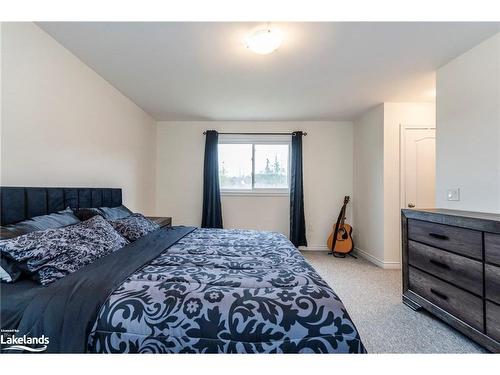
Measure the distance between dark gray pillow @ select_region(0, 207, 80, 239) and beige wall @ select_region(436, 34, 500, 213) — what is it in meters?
3.27

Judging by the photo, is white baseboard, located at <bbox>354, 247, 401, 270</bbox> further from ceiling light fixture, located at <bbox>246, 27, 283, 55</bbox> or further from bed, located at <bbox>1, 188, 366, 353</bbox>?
ceiling light fixture, located at <bbox>246, 27, 283, 55</bbox>

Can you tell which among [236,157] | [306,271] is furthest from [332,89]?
[306,271]

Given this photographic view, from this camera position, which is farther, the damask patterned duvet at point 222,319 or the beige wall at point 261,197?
the beige wall at point 261,197

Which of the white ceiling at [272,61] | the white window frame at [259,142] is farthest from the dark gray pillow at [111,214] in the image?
the white window frame at [259,142]

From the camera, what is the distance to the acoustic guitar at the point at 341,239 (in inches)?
161

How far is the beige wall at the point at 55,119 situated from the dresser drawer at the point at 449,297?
129 inches

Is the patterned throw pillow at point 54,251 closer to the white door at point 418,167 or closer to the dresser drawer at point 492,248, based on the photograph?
the dresser drawer at point 492,248

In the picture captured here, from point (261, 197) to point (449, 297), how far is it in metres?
2.99

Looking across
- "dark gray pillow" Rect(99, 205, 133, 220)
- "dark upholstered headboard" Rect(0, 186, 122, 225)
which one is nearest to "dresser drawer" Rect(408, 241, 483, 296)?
"dark gray pillow" Rect(99, 205, 133, 220)

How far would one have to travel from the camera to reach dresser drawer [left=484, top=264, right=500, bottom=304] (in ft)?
5.10

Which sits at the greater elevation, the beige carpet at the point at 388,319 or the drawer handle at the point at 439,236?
the drawer handle at the point at 439,236

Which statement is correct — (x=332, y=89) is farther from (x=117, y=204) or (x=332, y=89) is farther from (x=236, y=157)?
(x=117, y=204)

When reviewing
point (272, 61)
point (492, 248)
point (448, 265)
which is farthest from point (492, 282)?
point (272, 61)
